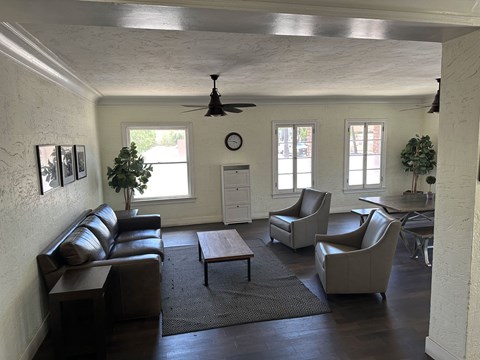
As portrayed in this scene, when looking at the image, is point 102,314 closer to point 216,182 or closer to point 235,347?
point 235,347

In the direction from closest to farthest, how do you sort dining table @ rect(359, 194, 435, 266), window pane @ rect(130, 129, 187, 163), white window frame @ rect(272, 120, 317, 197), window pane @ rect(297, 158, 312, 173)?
1. dining table @ rect(359, 194, 435, 266)
2. window pane @ rect(130, 129, 187, 163)
3. white window frame @ rect(272, 120, 317, 197)
4. window pane @ rect(297, 158, 312, 173)

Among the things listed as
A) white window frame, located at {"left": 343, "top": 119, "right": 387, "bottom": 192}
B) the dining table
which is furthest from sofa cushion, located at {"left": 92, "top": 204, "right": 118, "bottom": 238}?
white window frame, located at {"left": 343, "top": 119, "right": 387, "bottom": 192}

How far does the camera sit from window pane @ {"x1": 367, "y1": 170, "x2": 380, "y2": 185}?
24.2 feet

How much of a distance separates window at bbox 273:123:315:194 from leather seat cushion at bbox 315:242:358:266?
127 inches

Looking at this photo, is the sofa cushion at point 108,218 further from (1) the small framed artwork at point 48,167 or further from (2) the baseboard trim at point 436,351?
(2) the baseboard trim at point 436,351

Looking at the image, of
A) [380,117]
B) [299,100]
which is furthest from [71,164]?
[380,117]

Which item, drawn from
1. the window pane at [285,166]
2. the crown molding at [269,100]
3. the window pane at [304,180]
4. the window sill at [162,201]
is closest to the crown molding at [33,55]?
the crown molding at [269,100]

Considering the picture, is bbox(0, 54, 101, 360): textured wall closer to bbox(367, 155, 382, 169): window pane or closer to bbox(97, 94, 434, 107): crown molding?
bbox(97, 94, 434, 107): crown molding

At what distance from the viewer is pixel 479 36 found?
194cm

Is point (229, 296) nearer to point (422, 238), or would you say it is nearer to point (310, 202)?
point (310, 202)

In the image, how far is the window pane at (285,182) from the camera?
6945mm

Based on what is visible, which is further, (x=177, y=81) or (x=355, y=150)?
(x=355, y=150)

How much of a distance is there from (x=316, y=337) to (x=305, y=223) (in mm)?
2205

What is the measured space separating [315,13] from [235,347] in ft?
8.10
